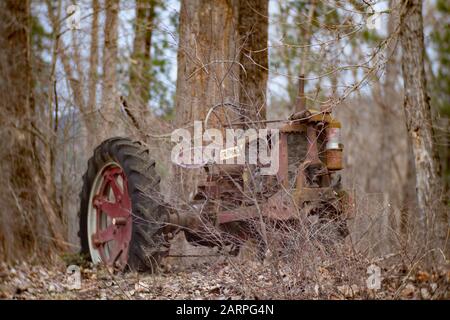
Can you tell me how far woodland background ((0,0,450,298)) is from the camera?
24.0ft

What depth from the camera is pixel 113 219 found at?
8086 mm

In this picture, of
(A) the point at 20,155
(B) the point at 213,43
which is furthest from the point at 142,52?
(B) the point at 213,43

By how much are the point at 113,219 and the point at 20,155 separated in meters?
3.99

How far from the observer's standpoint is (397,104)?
2514 centimetres

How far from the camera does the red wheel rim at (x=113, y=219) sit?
8086 mm

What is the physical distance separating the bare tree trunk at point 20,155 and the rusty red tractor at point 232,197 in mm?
3166

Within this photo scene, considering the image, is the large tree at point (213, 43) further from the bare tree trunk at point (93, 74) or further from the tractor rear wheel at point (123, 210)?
the bare tree trunk at point (93, 74)

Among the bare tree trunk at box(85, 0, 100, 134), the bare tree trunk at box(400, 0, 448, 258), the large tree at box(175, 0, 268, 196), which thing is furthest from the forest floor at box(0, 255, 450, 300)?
the bare tree trunk at box(85, 0, 100, 134)

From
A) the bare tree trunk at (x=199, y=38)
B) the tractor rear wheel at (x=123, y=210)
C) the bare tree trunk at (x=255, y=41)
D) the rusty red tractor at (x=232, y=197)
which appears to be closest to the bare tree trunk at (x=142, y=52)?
the bare tree trunk at (x=255, y=41)

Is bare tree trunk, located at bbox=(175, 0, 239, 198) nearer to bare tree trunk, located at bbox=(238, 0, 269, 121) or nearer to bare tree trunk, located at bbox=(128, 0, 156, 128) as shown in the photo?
bare tree trunk, located at bbox=(238, 0, 269, 121)
